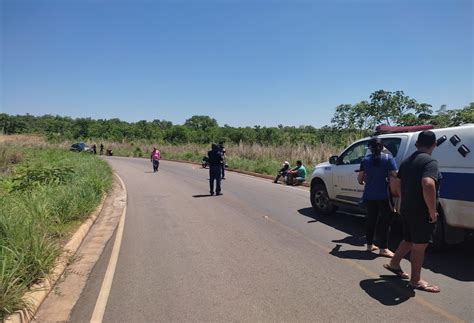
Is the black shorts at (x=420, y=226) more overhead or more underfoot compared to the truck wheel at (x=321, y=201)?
more overhead

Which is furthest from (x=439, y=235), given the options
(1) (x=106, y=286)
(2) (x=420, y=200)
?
(1) (x=106, y=286)

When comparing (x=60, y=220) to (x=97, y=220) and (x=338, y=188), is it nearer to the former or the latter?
(x=97, y=220)

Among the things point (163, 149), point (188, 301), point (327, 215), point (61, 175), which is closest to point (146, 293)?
point (188, 301)

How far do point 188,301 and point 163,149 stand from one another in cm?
5378

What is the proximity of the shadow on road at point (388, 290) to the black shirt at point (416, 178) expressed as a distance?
3.23 ft

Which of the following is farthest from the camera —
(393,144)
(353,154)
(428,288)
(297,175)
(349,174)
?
(297,175)

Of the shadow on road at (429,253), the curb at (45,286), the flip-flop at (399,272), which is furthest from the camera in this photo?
the shadow on road at (429,253)

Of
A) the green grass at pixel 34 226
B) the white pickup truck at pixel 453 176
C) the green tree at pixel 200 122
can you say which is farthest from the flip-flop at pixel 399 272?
the green tree at pixel 200 122

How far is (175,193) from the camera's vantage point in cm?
1669

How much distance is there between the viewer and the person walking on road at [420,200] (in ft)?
17.6

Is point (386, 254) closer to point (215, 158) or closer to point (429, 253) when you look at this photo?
point (429, 253)

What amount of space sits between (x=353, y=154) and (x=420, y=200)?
457 cm

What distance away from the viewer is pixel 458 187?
670cm

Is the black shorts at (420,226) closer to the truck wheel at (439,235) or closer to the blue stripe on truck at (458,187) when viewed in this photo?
the blue stripe on truck at (458,187)
